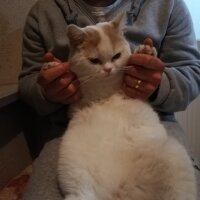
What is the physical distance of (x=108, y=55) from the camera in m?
0.90

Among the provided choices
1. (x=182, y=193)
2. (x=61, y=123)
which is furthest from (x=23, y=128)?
(x=182, y=193)

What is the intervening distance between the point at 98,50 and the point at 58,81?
0.45 ft

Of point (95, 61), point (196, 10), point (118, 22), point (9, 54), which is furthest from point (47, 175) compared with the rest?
point (196, 10)

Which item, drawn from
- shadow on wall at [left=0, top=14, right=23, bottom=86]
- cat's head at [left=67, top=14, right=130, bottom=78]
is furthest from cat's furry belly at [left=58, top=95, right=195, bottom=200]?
shadow on wall at [left=0, top=14, right=23, bottom=86]

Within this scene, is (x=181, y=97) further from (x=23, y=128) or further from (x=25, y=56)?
(x=23, y=128)

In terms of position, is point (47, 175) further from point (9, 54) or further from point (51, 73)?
point (9, 54)

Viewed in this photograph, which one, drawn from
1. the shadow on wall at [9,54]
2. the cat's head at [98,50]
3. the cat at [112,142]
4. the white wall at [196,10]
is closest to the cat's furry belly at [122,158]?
the cat at [112,142]

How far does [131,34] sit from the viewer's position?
1070 millimetres

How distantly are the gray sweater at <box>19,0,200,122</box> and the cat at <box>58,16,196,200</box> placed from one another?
0.13m

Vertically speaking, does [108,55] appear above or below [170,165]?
above

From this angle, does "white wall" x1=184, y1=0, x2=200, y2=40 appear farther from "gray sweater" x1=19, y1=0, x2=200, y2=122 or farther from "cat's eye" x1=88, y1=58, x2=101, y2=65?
"cat's eye" x1=88, y1=58, x2=101, y2=65

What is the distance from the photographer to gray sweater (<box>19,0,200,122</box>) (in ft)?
3.45

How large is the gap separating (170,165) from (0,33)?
2.57 ft

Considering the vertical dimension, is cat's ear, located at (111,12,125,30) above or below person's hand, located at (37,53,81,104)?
above
